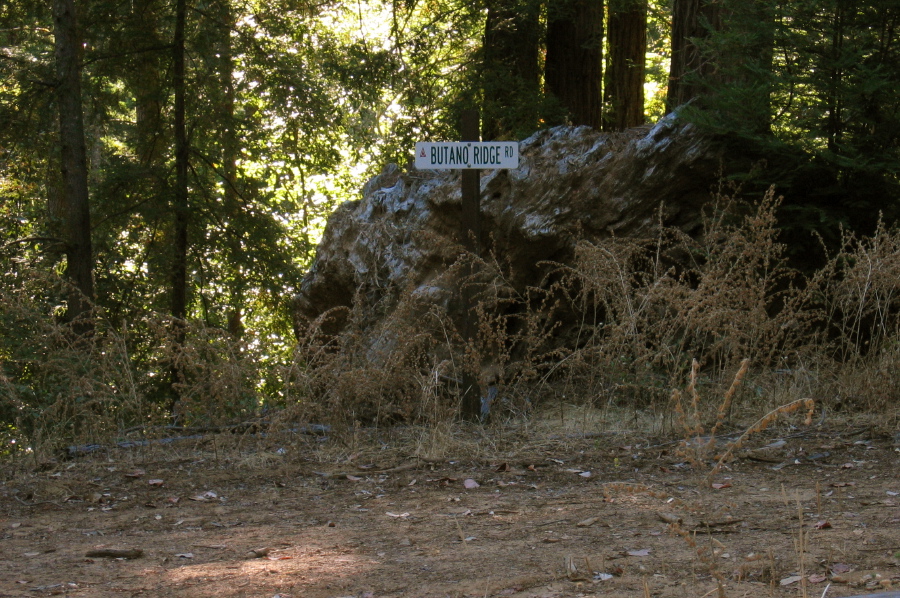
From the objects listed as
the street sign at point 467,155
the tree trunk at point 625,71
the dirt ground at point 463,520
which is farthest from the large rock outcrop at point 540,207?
the tree trunk at point 625,71

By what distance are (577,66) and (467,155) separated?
5.65 metres

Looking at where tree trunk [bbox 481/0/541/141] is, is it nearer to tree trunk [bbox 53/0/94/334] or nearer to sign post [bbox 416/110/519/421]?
sign post [bbox 416/110/519/421]

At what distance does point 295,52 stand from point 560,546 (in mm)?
11674

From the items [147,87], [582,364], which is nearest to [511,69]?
[147,87]

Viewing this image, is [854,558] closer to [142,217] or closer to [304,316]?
[304,316]

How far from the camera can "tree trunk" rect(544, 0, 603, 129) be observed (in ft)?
36.1

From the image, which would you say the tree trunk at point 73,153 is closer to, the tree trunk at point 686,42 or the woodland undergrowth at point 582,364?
the woodland undergrowth at point 582,364

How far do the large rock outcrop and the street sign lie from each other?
89cm

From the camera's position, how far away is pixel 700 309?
6148 mm

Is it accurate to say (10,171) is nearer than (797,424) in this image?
No

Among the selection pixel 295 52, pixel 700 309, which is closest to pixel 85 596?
pixel 700 309

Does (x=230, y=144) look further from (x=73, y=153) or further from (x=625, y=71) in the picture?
(x=625, y=71)

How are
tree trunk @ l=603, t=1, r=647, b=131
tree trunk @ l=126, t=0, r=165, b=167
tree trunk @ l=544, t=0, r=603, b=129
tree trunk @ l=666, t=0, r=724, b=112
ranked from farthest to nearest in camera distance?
tree trunk @ l=603, t=1, r=647, b=131, tree trunk @ l=126, t=0, r=165, b=167, tree trunk @ l=544, t=0, r=603, b=129, tree trunk @ l=666, t=0, r=724, b=112

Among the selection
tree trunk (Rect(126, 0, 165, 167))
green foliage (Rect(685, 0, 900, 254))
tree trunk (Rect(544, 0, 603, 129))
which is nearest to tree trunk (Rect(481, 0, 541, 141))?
tree trunk (Rect(544, 0, 603, 129))
